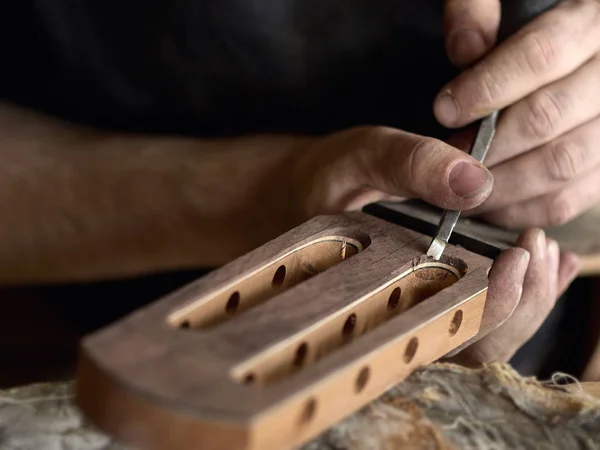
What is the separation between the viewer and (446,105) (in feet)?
2.95

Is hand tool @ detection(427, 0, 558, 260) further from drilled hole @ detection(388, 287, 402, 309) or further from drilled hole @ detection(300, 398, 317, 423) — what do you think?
drilled hole @ detection(300, 398, 317, 423)

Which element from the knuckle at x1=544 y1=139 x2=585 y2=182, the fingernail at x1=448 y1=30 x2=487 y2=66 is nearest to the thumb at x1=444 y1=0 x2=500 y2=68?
the fingernail at x1=448 y1=30 x2=487 y2=66

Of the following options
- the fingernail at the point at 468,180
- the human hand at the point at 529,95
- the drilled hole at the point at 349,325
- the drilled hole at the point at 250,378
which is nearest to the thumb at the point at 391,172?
→ the fingernail at the point at 468,180

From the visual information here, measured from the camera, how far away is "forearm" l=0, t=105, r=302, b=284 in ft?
3.84

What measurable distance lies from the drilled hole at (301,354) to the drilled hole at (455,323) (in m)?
0.14

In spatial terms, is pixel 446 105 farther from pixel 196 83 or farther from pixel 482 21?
pixel 196 83

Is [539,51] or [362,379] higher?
[539,51]

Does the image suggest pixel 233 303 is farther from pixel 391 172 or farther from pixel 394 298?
pixel 391 172

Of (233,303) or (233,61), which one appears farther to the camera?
→ (233,61)

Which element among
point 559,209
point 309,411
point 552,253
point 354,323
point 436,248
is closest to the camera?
point 309,411

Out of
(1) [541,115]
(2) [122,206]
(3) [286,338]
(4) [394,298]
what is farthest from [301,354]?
(2) [122,206]

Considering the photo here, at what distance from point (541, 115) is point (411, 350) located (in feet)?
1.38

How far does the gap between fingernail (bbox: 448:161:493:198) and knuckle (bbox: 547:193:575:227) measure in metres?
0.27

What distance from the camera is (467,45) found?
3.08ft
